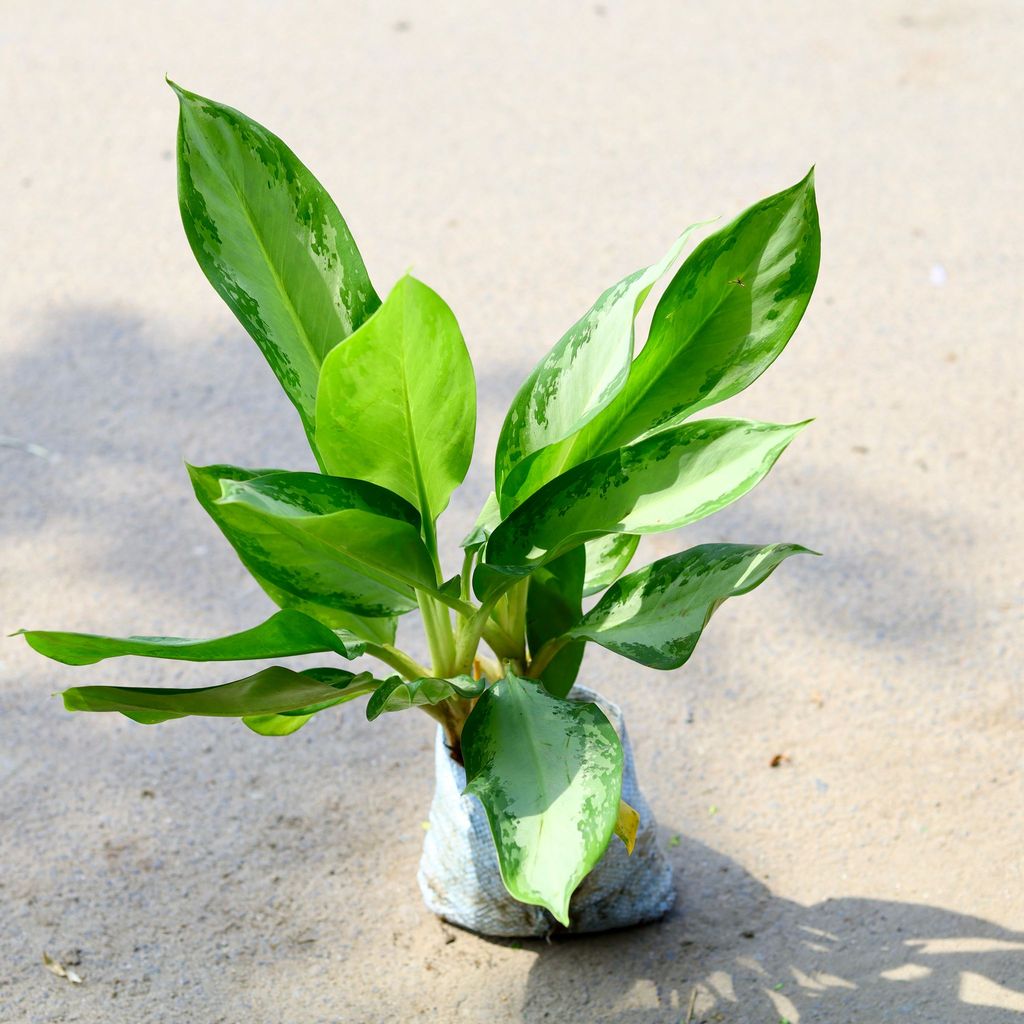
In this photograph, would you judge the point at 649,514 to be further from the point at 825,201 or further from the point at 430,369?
the point at 825,201

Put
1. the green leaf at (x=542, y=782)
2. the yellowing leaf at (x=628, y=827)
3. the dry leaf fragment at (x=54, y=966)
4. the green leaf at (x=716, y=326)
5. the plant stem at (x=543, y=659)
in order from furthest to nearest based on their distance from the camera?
the dry leaf fragment at (x=54, y=966)
the plant stem at (x=543, y=659)
the yellowing leaf at (x=628, y=827)
the green leaf at (x=716, y=326)
the green leaf at (x=542, y=782)

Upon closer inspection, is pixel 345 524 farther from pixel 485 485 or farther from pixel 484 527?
pixel 485 485

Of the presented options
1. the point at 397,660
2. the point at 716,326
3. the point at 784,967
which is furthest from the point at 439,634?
the point at 784,967

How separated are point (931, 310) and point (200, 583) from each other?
1.68 meters

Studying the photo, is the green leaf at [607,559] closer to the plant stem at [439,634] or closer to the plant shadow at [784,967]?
the plant stem at [439,634]

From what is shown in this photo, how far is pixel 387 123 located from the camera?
11.6ft

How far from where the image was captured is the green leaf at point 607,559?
1441mm

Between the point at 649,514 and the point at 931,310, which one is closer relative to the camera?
the point at 649,514

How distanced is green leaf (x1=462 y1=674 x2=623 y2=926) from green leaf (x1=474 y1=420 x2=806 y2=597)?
0.41 ft

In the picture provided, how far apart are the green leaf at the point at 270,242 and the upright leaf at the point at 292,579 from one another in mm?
160

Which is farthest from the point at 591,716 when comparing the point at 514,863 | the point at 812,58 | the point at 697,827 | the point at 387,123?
the point at 812,58

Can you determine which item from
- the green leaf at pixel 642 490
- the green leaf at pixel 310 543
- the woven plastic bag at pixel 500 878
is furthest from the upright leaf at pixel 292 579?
the woven plastic bag at pixel 500 878

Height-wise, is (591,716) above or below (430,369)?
below

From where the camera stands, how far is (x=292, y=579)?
121 centimetres
